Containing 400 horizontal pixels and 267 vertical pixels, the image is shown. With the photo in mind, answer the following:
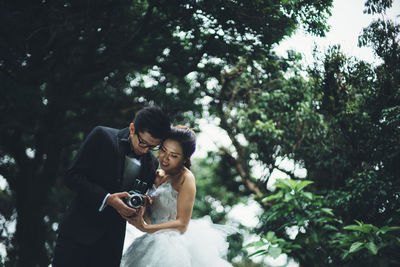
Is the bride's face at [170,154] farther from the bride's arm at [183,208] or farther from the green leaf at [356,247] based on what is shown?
the green leaf at [356,247]

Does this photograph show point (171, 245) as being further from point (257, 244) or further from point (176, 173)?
point (257, 244)

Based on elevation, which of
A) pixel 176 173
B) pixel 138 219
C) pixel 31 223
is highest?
pixel 176 173

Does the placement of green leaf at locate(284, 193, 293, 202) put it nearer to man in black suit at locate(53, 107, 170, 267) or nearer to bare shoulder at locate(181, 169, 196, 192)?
bare shoulder at locate(181, 169, 196, 192)

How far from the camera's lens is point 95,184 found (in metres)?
2.49

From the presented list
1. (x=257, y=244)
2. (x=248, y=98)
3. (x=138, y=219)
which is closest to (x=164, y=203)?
(x=138, y=219)

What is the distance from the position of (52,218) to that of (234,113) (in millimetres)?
6454

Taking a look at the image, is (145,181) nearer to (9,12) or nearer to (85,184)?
(85,184)

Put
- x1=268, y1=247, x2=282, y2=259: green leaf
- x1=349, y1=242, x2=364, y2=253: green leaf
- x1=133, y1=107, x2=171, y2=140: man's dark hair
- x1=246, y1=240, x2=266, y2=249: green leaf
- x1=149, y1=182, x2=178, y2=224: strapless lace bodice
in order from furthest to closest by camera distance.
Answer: x1=246, y1=240, x2=266, y2=249: green leaf
x1=268, y1=247, x2=282, y2=259: green leaf
x1=349, y1=242, x2=364, y2=253: green leaf
x1=149, y1=182, x2=178, y2=224: strapless lace bodice
x1=133, y1=107, x2=171, y2=140: man's dark hair

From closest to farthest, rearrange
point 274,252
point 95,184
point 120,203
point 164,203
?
point 120,203, point 95,184, point 164,203, point 274,252

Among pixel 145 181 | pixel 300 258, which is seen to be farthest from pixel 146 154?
pixel 300 258

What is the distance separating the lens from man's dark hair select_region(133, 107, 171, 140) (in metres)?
2.54

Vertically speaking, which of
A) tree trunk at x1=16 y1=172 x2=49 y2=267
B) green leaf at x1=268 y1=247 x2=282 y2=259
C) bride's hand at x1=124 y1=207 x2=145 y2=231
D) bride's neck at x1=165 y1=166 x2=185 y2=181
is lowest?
tree trunk at x1=16 y1=172 x2=49 y2=267

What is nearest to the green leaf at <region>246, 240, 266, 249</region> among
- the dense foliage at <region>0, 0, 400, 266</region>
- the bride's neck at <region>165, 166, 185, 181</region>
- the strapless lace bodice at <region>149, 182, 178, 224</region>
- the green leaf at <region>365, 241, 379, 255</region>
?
the dense foliage at <region>0, 0, 400, 266</region>

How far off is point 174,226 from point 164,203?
243mm
